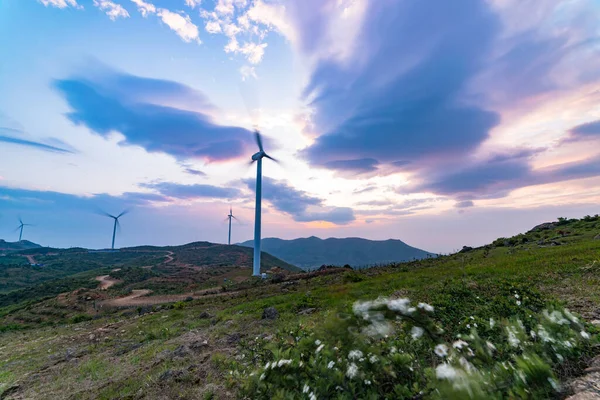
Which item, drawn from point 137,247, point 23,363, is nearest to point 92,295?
point 23,363

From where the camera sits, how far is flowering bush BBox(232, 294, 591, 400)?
2.63m

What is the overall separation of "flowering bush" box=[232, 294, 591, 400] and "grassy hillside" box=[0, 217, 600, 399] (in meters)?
0.02

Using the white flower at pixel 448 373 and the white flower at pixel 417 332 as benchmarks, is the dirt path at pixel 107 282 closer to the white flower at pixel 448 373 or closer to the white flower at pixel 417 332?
the white flower at pixel 417 332

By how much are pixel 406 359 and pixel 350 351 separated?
63 cm

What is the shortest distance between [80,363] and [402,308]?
12535mm

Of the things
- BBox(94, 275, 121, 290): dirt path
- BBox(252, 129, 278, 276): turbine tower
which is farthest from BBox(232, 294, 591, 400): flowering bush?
BBox(94, 275, 121, 290): dirt path

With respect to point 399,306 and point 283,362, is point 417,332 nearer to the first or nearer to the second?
point 399,306

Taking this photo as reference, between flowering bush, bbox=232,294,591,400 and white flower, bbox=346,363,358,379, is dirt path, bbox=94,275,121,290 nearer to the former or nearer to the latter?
flowering bush, bbox=232,294,591,400

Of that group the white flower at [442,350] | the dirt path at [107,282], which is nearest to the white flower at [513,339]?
the white flower at [442,350]

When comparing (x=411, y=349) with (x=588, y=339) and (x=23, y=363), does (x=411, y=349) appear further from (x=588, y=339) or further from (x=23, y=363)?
(x=23, y=363)

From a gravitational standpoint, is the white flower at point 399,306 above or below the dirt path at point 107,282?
above

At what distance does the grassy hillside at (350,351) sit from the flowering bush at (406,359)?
0.05 ft

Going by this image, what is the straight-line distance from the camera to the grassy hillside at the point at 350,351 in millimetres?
3035

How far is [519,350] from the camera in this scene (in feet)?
10.8
